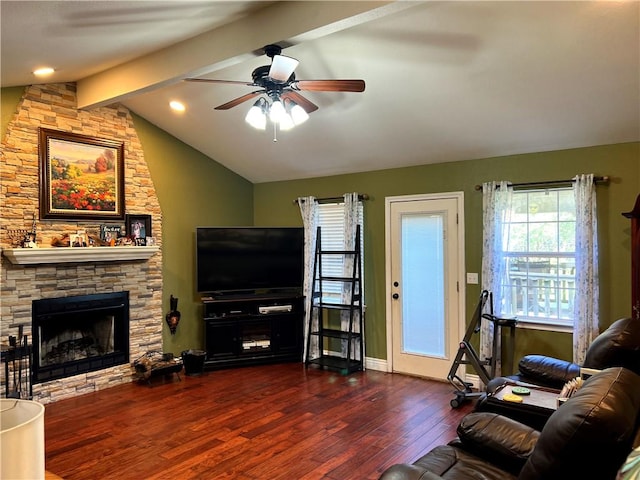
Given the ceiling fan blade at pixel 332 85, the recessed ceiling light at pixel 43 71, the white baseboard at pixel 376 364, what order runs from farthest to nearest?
the white baseboard at pixel 376 364
the recessed ceiling light at pixel 43 71
the ceiling fan blade at pixel 332 85

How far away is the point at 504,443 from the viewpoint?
225 cm

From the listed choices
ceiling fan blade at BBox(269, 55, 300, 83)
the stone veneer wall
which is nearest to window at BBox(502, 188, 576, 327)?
ceiling fan blade at BBox(269, 55, 300, 83)

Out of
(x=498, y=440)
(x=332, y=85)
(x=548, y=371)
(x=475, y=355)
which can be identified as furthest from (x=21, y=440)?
(x=475, y=355)

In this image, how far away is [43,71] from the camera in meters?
3.90

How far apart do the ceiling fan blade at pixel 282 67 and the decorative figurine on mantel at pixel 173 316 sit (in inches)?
140

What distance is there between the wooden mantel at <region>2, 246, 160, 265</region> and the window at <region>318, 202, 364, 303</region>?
83.4 inches

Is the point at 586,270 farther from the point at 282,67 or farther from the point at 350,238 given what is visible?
the point at 282,67

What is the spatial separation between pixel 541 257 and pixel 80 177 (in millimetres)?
4814

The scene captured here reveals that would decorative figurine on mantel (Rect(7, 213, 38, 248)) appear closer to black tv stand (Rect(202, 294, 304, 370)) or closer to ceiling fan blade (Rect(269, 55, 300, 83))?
black tv stand (Rect(202, 294, 304, 370))

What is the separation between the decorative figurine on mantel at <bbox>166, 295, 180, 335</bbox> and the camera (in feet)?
18.1

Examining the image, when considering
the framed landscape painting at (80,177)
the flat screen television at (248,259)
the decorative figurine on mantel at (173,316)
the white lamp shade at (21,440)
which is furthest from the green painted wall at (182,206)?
the white lamp shade at (21,440)

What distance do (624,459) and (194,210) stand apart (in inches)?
209

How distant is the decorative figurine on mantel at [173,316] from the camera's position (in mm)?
5523

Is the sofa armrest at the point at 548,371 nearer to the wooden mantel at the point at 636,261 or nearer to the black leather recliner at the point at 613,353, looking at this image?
the black leather recliner at the point at 613,353
